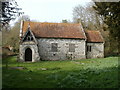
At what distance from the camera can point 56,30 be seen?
29.9 m

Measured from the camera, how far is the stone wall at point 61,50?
28.1 m

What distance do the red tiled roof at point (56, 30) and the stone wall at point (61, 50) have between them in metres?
0.86

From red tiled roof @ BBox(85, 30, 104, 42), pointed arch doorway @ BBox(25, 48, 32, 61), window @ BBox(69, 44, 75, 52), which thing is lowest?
pointed arch doorway @ BBox(25, 48, 32, 61)

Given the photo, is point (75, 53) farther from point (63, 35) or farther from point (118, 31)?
point (118, 31)

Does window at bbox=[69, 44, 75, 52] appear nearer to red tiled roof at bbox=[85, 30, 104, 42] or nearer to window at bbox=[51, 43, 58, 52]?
window at bbox=[51, 43, 58, 52]

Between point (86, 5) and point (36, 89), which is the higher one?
point (86, 5)

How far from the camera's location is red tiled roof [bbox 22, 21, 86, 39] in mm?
28712

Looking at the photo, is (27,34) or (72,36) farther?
(72,36)

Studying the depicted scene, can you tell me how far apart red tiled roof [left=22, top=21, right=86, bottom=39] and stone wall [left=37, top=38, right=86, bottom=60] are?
2.84ft

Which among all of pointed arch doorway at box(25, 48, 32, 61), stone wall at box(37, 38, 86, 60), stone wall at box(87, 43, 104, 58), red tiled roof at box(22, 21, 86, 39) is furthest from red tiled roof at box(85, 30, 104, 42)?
pointed arch doorway at box(25, 48, 32, 61)

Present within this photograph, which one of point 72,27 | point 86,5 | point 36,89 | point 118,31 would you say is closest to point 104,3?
point 118,31

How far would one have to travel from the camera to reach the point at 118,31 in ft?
45.8

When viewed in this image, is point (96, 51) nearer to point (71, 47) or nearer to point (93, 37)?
point (93, 37)

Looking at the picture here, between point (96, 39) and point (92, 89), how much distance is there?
23.9 meters
